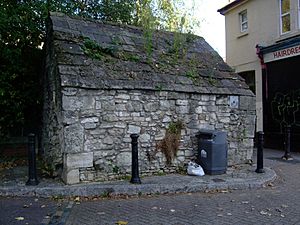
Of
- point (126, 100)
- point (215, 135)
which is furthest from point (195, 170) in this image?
point (126, 100)

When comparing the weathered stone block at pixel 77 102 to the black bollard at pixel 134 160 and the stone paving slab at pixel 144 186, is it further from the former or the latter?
the stone paving slab at pixel 144 186

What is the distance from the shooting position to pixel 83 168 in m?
6.98

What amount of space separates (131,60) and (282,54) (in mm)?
7295

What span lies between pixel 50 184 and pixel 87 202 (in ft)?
3.54

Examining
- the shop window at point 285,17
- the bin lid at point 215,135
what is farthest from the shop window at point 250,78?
the bin lid at point 215,135

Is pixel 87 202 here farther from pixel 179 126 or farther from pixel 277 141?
pixel 277 141

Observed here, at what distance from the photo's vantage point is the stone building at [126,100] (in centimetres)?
699

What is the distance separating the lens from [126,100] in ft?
24.6

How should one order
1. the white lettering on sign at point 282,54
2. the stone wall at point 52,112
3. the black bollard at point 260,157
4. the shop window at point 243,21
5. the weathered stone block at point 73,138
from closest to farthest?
the weathered stone block at point 73,138, the stone wall at point 52,112, the black bollard at point 260,157, the white lettering on sign at point 282,54, the shop window at point 243,21

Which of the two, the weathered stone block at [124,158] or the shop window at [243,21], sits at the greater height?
the shop window at [243,21]

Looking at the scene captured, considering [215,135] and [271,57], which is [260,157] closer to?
[215,135]

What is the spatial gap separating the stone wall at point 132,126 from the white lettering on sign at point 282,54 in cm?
454

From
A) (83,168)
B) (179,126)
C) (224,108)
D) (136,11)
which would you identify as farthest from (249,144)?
(136,11)

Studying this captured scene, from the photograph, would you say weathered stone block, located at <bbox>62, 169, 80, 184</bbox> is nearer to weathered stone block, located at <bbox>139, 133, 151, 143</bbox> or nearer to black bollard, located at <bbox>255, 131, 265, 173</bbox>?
weathered stone block, located at <bbox>139, 133, 151, 143</bbox>
